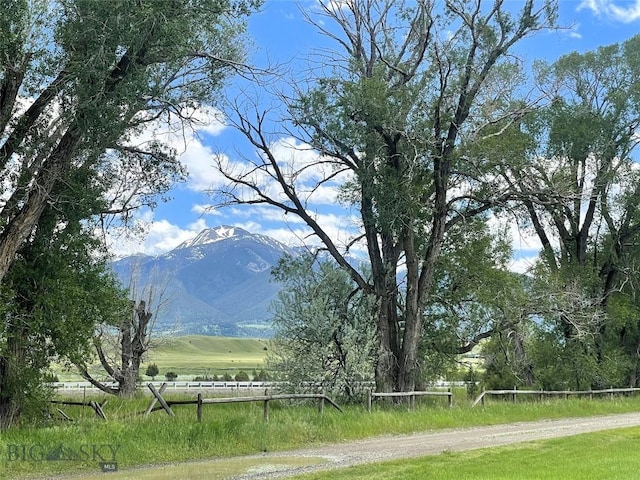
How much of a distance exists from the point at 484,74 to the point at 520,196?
4.65m

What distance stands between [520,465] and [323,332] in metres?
11.7

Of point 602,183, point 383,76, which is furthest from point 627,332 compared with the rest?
point 383,76

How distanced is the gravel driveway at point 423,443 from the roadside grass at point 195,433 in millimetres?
713

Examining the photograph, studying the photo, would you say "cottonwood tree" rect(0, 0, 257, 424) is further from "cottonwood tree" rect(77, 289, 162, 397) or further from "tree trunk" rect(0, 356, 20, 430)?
"cottonwood tree" rect(77, 289, 162, 397)

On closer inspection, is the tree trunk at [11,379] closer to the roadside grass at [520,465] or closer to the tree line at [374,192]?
the tree line at [374,192]

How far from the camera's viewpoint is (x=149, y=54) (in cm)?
1497

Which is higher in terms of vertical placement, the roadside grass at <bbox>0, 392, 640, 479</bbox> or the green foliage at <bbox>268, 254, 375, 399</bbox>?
the green foliage at <bbox>268, 254, 375, 399</bbox>

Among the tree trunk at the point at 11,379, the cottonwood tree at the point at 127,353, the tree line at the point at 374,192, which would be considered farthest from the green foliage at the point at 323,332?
the cottonwood tree at the point at 127,353

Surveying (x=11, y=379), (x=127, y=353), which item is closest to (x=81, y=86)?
(x=11, y=379)

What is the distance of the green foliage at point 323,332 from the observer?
22.2 metres

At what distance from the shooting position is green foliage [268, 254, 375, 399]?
22.2 metres

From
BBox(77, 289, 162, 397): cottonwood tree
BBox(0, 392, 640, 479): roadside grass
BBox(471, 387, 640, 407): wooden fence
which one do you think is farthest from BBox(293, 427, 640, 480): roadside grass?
BBox(77, 289, 162, 397): cottonwood tree

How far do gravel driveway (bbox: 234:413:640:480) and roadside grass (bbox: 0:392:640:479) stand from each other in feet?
2.34

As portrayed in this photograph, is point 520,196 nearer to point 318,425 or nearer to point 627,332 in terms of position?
point 318,425
